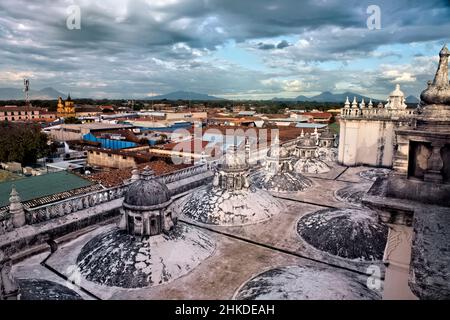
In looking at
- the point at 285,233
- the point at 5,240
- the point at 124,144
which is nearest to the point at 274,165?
the point at 285,233

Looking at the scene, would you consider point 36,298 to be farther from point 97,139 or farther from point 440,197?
point 97,139

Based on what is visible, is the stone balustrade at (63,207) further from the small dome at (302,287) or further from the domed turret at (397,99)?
the domed turret at (397,99)

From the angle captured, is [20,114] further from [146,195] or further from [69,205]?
[146,195]

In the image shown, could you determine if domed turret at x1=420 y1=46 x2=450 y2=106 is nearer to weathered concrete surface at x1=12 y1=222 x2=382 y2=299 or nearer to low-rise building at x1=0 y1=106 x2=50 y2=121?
weathered concrete surface at x1=12 y1=222 x2=382 y2=299

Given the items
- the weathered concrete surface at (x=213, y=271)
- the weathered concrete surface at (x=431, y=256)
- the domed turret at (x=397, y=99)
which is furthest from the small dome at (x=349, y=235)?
the domed turret at (x=397, y=99)

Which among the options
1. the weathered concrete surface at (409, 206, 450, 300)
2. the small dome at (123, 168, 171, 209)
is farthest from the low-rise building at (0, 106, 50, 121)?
the weathered concrete surface at (409, 206, 450, 300)

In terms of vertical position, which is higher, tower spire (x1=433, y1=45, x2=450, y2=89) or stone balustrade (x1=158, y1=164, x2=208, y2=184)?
tower spire (x1=433, y1=45, x2=450, y2=89)
